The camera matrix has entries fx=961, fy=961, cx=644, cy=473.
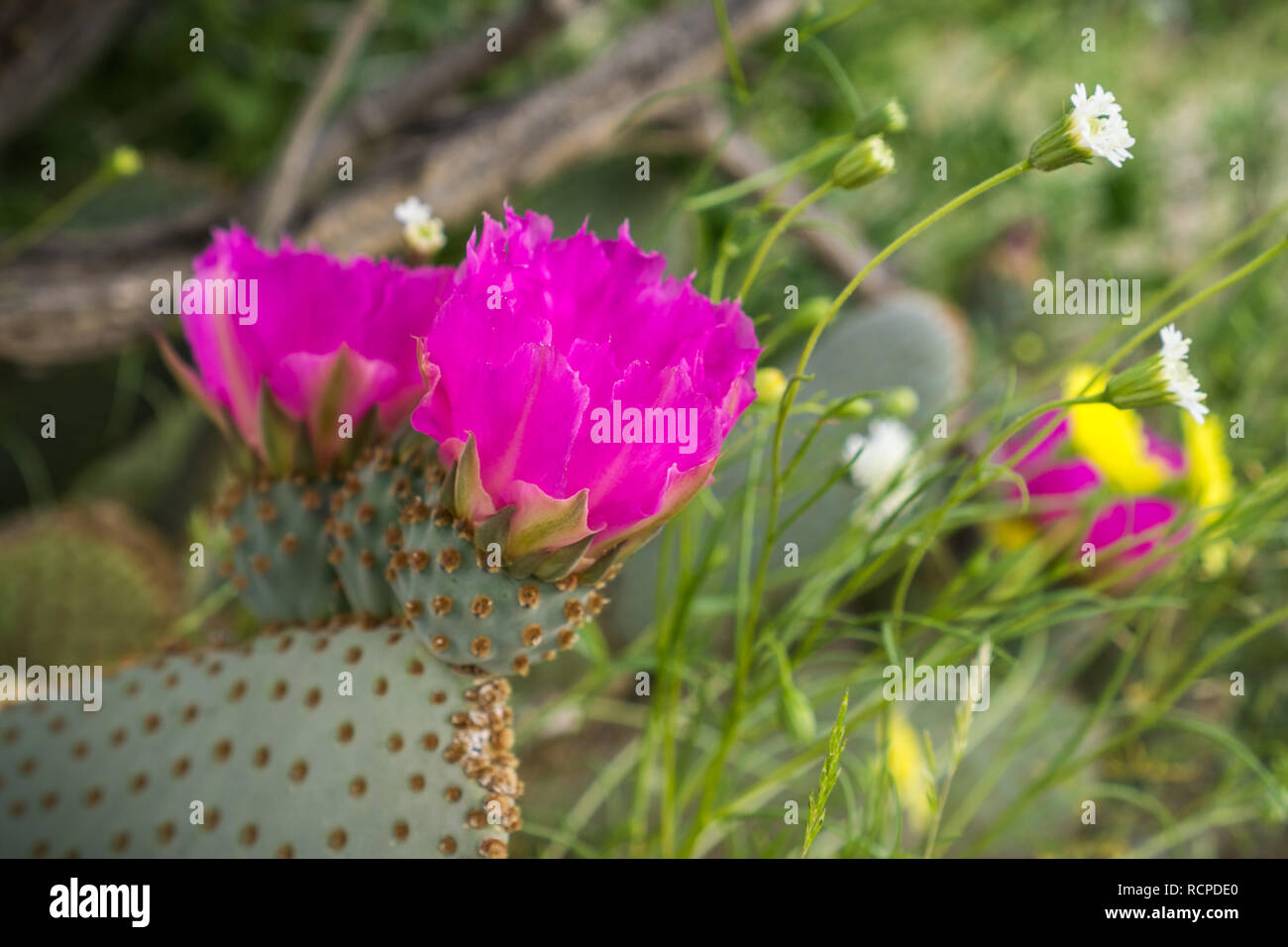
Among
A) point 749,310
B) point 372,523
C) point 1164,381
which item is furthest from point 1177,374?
point 749,310

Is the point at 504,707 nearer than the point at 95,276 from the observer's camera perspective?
Yes

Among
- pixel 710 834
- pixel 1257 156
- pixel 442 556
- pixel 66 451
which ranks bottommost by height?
pixel 710 834

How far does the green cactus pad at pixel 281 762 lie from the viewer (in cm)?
26

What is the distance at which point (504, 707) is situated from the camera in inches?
11.0

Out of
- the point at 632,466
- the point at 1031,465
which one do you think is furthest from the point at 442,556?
the point at 1031,465

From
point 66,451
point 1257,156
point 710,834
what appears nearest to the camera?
point 710,834

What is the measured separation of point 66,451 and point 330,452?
55 centimetres

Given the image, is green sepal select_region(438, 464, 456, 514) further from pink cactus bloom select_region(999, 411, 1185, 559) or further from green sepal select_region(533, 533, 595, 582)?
pink cactus bloom select_region(999, 411, 1185, 559)

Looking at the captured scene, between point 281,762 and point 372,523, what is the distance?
0.07 meters

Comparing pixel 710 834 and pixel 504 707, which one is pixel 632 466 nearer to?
pixel 504 707

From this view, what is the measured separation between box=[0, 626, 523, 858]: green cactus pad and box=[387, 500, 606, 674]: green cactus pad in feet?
0.07

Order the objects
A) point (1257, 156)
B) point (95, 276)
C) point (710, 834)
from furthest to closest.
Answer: point (1257, 156) < point (95, 276) < point (710, 834)

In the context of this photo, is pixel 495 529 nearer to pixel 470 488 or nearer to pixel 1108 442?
pixel 470 488

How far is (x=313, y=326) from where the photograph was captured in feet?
0.91
